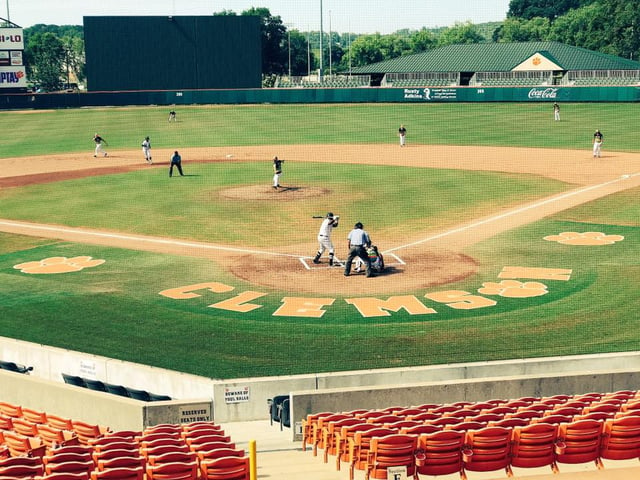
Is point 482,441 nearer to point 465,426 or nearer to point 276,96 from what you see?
point 465,426

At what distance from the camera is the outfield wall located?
81.0 metres

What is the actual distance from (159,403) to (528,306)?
35.3 feet

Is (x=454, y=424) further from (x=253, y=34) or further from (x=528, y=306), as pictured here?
(x=253, y=34)

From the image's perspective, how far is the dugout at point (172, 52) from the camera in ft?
277

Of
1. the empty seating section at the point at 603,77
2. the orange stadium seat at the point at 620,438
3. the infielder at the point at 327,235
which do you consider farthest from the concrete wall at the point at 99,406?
the empty seating section at the point at 603,77

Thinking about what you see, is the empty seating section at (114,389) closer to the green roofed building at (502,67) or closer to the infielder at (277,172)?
the infielder at (277,172)

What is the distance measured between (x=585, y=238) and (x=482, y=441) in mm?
19093

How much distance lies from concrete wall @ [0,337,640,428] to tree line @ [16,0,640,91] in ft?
323

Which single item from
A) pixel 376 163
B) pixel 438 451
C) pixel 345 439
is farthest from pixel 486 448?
pixel 376 163

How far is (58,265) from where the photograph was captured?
2644cm

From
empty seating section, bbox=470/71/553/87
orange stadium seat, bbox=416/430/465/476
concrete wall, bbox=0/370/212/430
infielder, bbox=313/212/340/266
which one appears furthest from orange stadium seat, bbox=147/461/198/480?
empty seating section, bbox=470/71/553/87

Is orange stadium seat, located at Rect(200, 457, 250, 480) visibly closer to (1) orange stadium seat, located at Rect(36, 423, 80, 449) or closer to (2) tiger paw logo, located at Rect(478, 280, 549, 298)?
(1) orange stadium seat, located at Rect(36, 423, 80, 449)

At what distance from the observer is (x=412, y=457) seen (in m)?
11.0

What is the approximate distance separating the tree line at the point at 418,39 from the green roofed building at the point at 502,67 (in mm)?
22723
